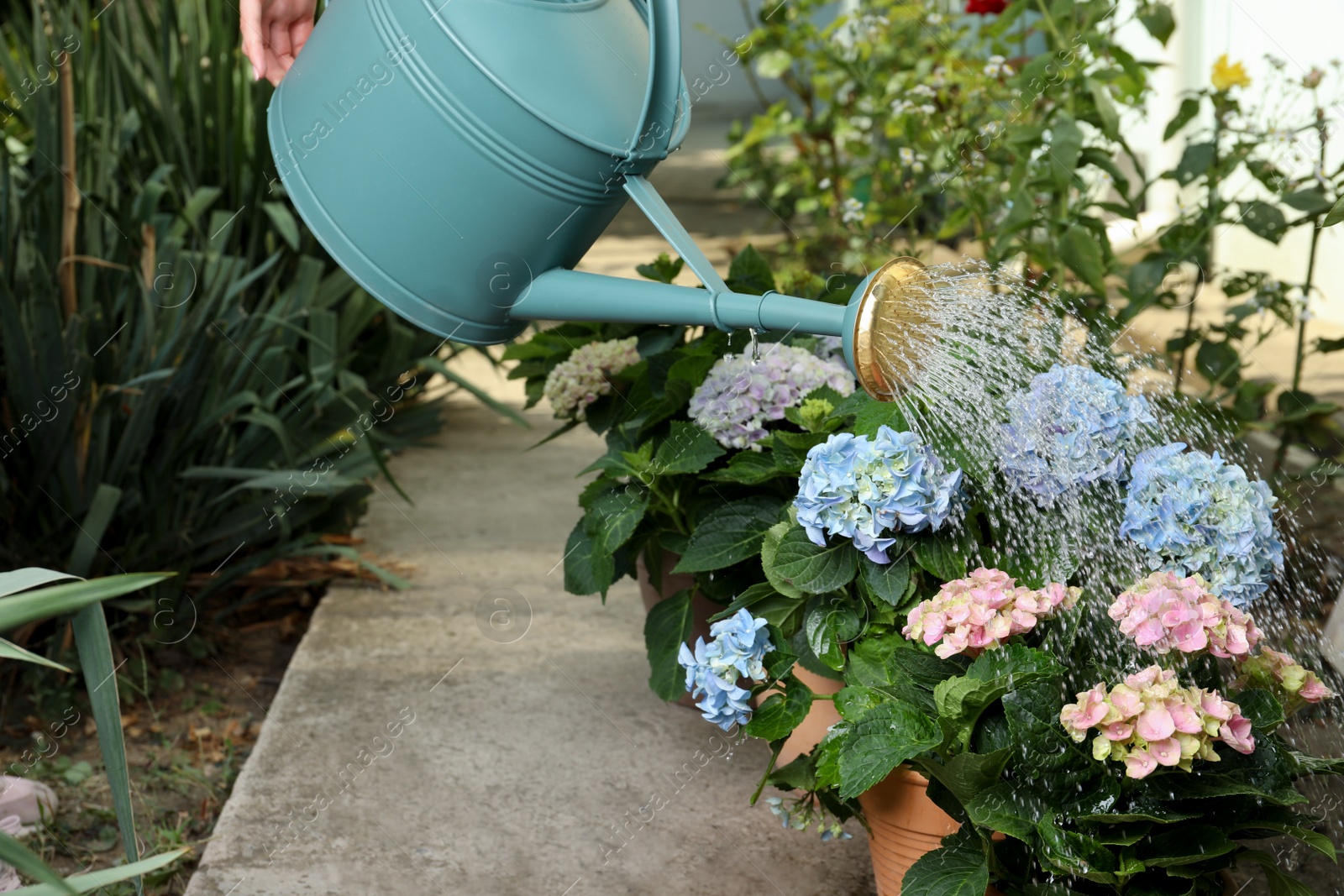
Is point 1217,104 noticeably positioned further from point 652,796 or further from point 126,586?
point 126,586

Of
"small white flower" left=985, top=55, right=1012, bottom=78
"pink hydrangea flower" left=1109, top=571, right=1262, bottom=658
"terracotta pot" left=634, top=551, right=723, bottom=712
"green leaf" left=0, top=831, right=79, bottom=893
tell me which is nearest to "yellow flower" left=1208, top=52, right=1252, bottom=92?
"small white flower" left=985, top=55, right=1012, bottom=78

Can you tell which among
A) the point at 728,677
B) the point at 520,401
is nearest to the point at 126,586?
the point at 728,677

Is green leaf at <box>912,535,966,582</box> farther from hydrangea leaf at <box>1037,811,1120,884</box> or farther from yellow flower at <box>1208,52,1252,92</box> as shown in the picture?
yellow flower at <box>1208,52,1252,92</box>

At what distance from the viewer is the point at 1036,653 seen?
1.10 meters

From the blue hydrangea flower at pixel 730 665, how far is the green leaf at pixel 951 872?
187 mm

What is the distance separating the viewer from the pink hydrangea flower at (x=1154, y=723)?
972 mm

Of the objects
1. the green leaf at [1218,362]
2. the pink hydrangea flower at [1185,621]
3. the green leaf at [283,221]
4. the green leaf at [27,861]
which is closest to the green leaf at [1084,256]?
the green leaf at [1218,362]

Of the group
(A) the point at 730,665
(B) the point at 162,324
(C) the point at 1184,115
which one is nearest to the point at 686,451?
(A) the point at 730,665

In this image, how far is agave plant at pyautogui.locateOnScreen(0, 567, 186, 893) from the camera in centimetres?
75

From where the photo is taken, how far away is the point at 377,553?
2.45 m

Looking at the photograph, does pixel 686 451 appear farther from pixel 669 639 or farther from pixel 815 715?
pixel 815 715

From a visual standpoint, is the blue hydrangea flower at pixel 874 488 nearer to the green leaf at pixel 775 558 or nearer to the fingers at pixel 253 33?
the green leaf at pixel 775 558

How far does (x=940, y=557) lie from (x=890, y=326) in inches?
11.6

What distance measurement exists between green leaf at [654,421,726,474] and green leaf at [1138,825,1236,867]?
0.65 meters
